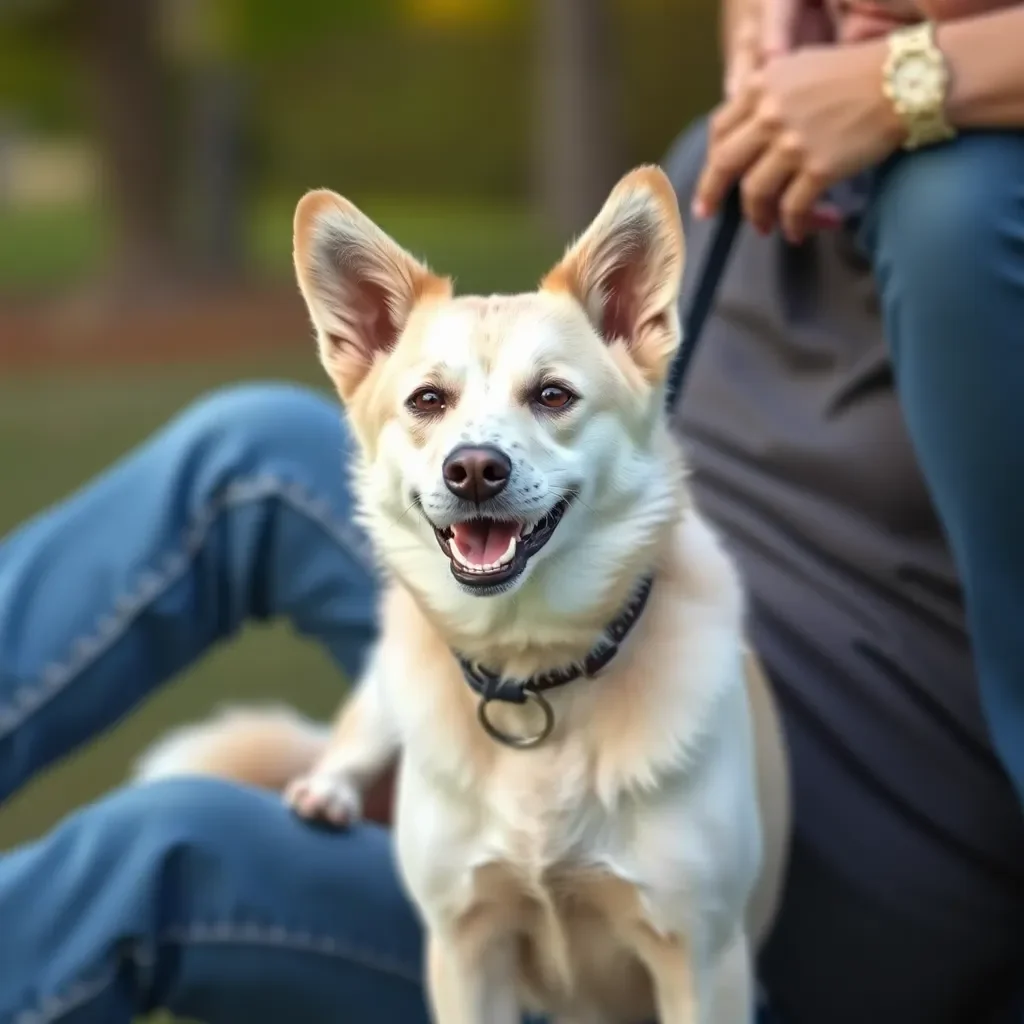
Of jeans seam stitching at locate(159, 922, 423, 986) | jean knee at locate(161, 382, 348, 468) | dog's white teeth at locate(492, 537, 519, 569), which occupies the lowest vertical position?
jeans seam stitching at locate(159, 922, 423, 986)

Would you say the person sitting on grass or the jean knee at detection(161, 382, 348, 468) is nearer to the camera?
the person sitting on grass

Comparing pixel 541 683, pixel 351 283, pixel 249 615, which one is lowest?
pixel 249 615

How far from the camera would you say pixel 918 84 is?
1312 millimetres

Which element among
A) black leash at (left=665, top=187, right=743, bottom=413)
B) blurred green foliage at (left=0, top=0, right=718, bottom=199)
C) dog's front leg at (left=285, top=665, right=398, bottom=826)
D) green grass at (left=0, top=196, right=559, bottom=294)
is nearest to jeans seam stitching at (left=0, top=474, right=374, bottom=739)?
dog's front leg at (left=285, top=665, right=398, bottom=826)

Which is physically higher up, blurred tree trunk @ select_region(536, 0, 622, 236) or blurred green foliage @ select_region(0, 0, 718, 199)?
blurred tree trunk @ select_region(536, 0, 622, 236)

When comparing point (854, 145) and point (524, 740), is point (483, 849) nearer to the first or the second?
point (524, 740)

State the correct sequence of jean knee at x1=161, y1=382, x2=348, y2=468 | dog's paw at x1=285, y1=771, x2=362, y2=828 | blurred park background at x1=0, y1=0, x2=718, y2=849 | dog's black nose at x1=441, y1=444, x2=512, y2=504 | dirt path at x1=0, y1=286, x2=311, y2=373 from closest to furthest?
1. dog's black nose at x1=441, y1=444, x2=512, y2=504
2. dog's paw at x1=285, y1=771, x2=362, y2=828
3. jean knee at x1=161, y1=382, x2=348, y2=468
4. blurred park background at x1=0, y1=0, x2=718, y2=849
5. dirt path at x1=0, y1=286, x2=311, y2=373

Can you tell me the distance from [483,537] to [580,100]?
27.9 feet

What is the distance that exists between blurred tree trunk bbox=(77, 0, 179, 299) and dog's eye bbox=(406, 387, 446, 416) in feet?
26.7

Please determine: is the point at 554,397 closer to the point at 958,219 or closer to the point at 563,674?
the point at 563,674

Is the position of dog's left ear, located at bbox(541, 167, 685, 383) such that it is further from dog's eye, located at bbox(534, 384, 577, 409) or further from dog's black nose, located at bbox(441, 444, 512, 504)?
dog's black nose, located at bbox(441, 444, 512, 504)

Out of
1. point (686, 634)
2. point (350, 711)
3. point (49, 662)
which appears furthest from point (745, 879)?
point (49, 662)

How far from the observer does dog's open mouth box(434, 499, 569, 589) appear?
1168mm

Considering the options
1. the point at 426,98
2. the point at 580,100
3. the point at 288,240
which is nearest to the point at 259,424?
the point at 580,100
